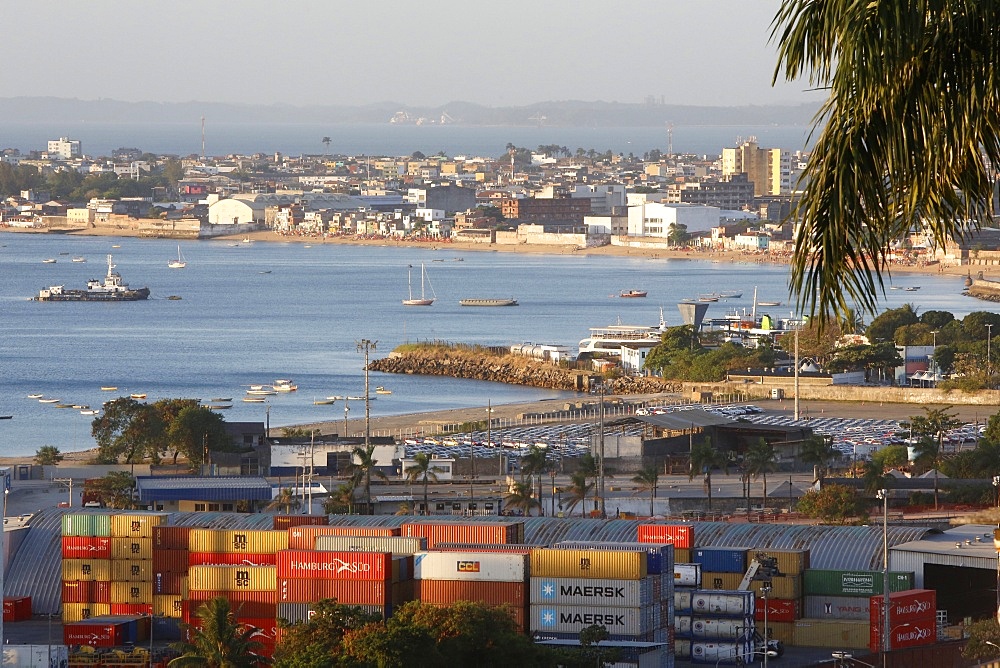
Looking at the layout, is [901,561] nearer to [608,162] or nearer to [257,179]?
[257,179]

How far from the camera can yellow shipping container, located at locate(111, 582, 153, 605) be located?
37.8ft

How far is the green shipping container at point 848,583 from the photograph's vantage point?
11062 millimetres

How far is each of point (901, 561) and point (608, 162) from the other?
401 feet

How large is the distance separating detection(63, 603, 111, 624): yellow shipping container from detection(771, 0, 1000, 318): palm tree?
33.8ft

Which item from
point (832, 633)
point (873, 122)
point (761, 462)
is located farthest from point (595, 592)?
point (873, 122)

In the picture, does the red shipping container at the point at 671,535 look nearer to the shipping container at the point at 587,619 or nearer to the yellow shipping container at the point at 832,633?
the yellow shipping container at the point at 832,633

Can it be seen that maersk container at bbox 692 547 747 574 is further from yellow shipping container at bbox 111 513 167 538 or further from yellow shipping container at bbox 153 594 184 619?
yellow shipping container at bbox 111 513 167 538

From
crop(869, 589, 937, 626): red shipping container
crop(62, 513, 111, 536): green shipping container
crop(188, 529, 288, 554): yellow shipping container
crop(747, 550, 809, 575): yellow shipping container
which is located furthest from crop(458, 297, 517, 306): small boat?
crop(869, 589, 937, 626): red shipping container

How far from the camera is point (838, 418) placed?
23328 millimetres

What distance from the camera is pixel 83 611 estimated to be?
11.4 m

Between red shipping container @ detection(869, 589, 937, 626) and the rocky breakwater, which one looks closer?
red shipping container @ detection(869, 589, 937, 626)

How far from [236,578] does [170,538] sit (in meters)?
1.21

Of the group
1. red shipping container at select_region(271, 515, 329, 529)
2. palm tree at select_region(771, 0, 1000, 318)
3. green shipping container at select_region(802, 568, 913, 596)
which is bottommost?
green shipping container at select_region(802, 568, 913, 596)

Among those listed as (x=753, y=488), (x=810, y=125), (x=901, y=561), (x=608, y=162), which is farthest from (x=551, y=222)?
(x=810, y=125)
